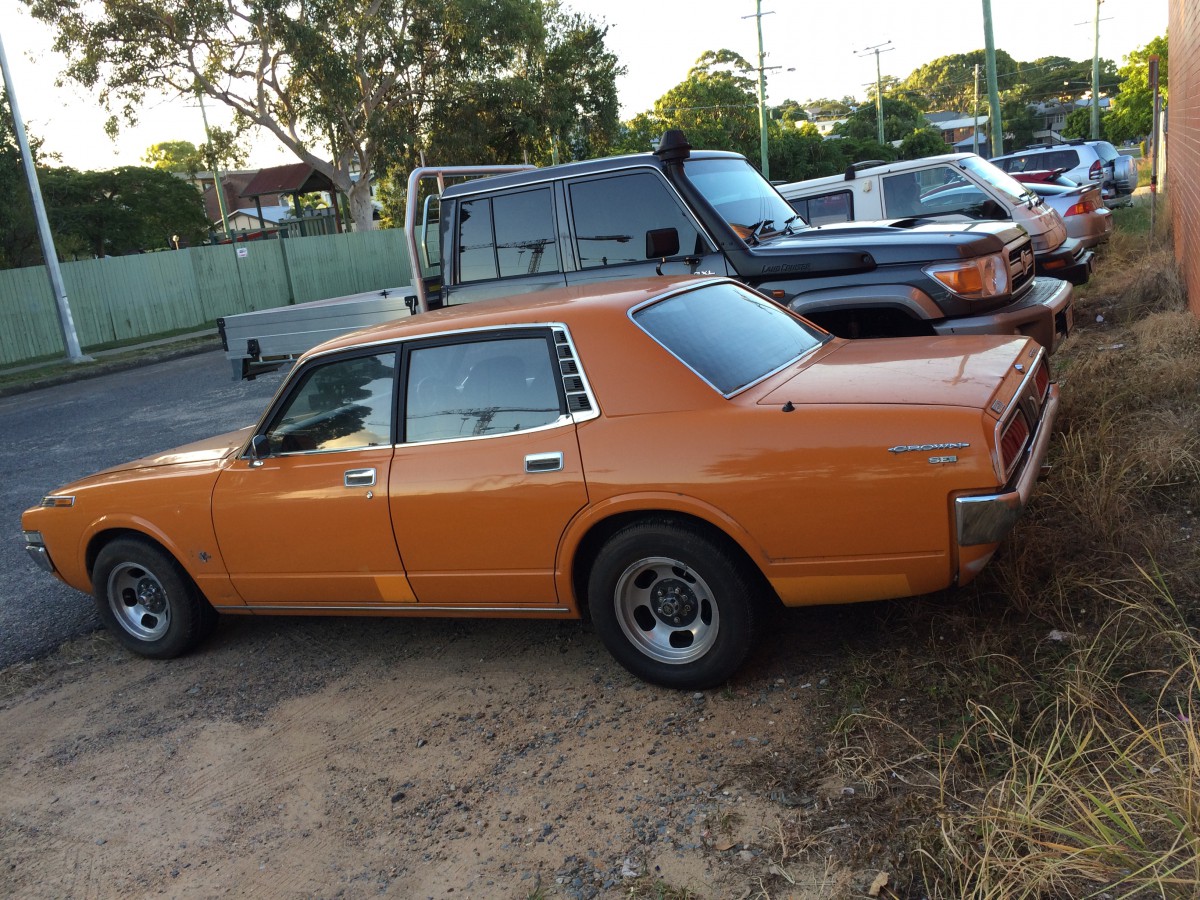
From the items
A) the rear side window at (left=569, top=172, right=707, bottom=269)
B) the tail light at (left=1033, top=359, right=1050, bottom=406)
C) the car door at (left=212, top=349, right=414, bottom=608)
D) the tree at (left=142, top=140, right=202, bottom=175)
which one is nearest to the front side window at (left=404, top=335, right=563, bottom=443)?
the car door at (left=212, top=349, right=414, bottom=608)

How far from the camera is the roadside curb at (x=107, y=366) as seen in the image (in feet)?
59.8

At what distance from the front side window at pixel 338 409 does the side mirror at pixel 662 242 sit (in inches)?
96.8

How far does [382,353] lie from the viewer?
4789mm

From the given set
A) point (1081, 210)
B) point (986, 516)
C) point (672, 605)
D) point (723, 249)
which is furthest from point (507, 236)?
point (1081, 210)

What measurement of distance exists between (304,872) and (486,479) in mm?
1606

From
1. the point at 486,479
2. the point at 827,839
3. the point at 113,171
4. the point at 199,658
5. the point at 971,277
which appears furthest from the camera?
the point at 113,171

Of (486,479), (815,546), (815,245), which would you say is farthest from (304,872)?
(815,245)

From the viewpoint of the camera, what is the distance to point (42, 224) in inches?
803

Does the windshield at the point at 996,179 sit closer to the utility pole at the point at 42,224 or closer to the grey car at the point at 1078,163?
the grey car at the point at 1078,163

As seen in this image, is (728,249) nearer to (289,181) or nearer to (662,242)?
(662,242)

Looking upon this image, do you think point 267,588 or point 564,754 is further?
point 267,588

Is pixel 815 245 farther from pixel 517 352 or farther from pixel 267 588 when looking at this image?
pixel 267 588

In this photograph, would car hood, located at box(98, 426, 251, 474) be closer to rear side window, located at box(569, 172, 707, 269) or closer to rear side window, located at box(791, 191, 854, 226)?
rear side window, located at box(569, 172, 707, 269)

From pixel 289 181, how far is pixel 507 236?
124 ft
